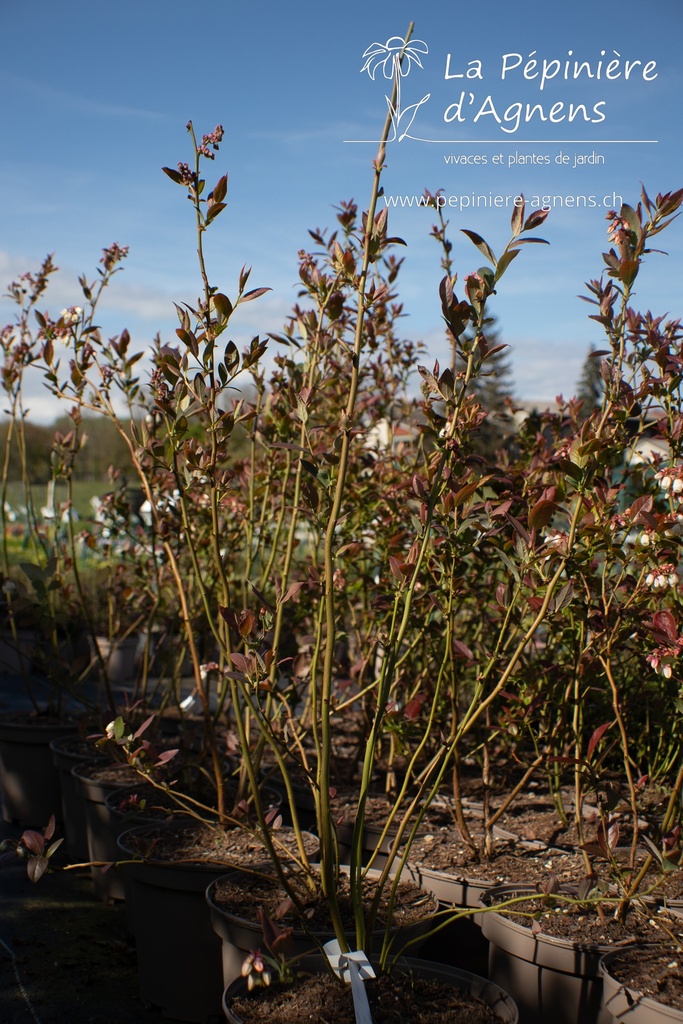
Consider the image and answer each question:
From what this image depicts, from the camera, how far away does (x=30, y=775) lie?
10.6 ft

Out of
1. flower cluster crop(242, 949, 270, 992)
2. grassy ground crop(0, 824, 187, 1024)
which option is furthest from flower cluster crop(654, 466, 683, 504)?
grassy ground crop(0, 824, 187, 1024)

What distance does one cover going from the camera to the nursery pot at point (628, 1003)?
1.45m

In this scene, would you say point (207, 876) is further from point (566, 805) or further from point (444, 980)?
point (566, 805)

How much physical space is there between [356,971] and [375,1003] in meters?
0.14

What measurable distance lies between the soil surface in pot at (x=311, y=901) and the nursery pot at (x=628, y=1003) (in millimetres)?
364

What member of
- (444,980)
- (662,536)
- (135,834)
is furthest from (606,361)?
(135,834)

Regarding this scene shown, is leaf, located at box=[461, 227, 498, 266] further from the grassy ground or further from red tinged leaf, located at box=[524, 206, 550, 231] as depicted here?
the grassy ground

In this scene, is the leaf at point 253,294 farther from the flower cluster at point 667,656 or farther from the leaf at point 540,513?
the flower cluster at point 667,656

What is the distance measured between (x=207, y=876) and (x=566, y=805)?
1182mm

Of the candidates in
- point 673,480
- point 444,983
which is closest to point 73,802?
point 444,983

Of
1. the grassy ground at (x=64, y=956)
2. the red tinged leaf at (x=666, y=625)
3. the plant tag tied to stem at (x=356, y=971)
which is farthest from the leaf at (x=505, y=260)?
the grassy ground at (x=64, y=956)

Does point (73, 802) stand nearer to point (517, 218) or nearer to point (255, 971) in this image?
point (255, 971)

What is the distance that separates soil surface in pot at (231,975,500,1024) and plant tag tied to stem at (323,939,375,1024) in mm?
48

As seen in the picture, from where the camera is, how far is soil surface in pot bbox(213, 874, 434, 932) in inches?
69.1
